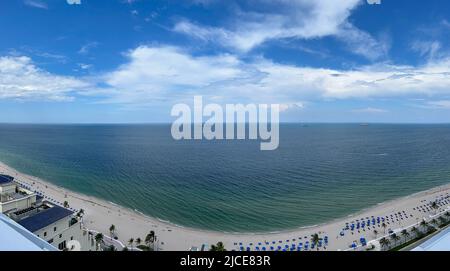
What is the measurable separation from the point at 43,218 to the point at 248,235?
1695cm

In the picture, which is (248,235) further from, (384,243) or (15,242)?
(15,242)

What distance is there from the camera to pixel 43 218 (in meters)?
15.3

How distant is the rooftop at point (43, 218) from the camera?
1426cm

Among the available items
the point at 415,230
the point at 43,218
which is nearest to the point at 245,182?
the point at 415,230

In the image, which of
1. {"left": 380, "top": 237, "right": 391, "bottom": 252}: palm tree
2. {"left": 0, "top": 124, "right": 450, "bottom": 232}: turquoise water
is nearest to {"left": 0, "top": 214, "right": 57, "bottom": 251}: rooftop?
{"left": 0, "top": 124, "right": 450, "bottom": 232}: turquoise water

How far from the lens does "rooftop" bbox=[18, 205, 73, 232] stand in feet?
46.8

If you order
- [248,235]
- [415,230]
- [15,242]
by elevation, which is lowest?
[248,235]

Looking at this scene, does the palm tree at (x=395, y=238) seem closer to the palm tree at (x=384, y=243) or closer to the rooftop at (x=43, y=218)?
the palm tree at (x=384, y=243)

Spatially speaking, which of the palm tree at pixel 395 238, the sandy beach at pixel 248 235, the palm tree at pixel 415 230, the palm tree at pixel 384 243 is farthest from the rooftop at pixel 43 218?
the palm tree at pixel 415 230

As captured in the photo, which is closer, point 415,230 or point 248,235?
point 415,230
